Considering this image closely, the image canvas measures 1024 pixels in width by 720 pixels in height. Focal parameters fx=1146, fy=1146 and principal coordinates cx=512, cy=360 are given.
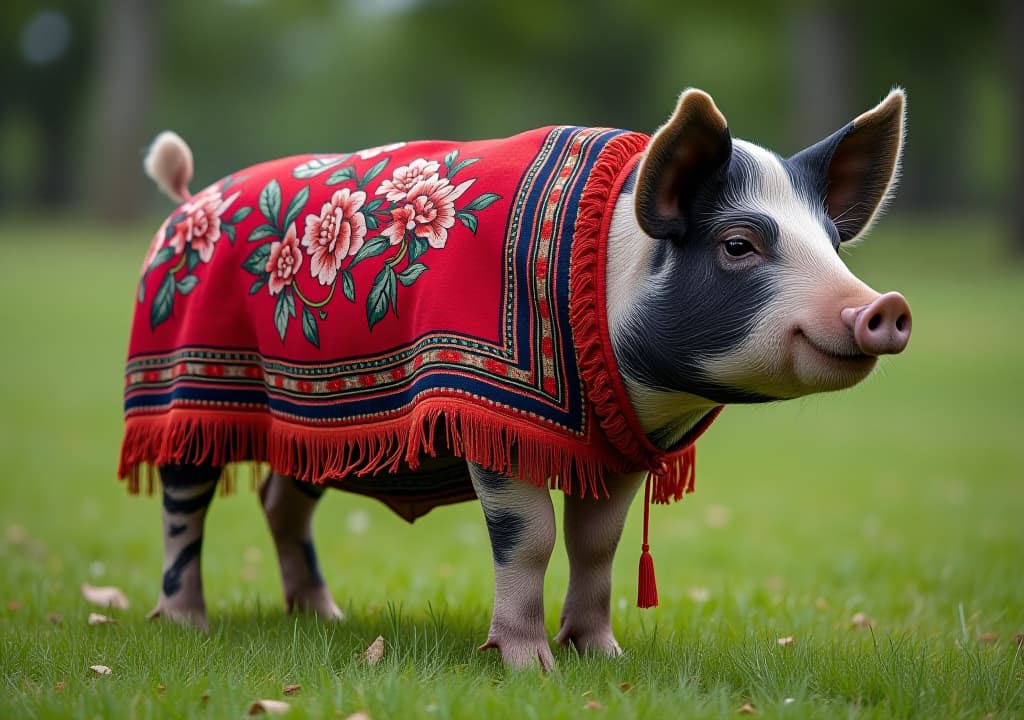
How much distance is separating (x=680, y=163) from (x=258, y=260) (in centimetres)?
150

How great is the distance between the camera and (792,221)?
3076 millimetres

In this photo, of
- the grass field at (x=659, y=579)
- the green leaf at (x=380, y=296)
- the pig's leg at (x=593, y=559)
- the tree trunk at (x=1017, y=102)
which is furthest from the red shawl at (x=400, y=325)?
the tree trunk at (x=1017, y=102)

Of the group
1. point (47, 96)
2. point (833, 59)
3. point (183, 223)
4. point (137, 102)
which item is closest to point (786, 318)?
point (183, 223)

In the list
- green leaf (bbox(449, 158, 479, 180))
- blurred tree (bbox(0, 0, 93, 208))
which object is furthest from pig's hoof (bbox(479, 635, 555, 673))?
blurred tree (bbox(0, 0, 93, 208))

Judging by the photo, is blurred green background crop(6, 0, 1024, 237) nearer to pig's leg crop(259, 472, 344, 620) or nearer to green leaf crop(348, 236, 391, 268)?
pig's leg crop(259, 472, 344, 620)

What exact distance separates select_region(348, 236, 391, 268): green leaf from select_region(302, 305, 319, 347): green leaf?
214mm

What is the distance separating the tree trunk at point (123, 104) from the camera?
931 inches

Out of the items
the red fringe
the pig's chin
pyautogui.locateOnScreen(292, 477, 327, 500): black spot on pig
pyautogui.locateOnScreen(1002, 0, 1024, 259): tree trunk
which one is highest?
pyautogui.locateOnScreen(1002, 0, 1024, 259): tree trunk

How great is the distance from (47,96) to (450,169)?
36.9 m

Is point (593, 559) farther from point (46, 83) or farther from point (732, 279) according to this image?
point (46, 83)

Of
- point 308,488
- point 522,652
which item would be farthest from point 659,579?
point 522,652

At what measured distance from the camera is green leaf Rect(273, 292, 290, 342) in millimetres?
3662

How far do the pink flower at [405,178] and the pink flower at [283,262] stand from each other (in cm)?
34

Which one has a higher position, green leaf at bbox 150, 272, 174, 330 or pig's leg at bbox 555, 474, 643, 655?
green leaf at bbox 150, 272, 174, 330
